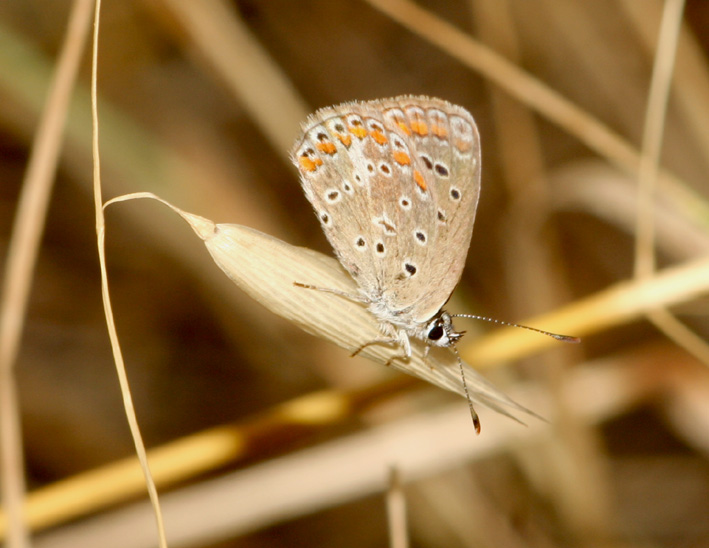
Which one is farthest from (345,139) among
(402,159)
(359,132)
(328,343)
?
(328,343)

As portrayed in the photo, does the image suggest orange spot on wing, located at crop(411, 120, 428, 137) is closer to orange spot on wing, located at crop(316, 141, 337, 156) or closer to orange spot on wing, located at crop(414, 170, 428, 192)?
orange spot on wing, located at crop(414, 170, 428, 192)

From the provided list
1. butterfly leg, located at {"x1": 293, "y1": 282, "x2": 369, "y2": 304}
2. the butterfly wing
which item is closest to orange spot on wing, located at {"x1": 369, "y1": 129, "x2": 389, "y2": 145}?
the butterfly wing

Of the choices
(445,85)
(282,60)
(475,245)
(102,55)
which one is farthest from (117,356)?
(445,85)

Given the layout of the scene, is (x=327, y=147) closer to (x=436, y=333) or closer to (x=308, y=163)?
(x=308, y=163)

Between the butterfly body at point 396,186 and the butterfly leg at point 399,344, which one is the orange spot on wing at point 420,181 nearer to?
the butterfly body at point 396,186

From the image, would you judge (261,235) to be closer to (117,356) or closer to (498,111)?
(117,356)

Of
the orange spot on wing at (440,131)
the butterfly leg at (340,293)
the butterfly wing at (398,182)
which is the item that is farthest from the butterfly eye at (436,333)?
the orange spot on wing at (440,131)

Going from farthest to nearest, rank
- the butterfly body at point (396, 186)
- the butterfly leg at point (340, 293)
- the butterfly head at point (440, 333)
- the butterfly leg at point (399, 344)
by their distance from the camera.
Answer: the butterfly head at point (440, 333)
the butterfly body at point (396, 186)
the butterfly leg at point (399, 344)
the butterfly leg at point (340, 293)
